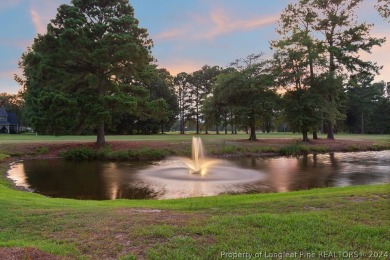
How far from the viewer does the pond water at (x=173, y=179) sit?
51.8ft

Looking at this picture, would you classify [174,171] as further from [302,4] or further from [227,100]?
[302,4]

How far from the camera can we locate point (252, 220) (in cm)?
700

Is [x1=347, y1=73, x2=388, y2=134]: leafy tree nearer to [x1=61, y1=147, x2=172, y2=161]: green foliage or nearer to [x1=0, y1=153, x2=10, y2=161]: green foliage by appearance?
[x1=61, y1=147, x2=172, y2=161]: green foliage

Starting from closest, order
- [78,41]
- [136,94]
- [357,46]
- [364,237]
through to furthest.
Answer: [364,237]
[78,41]
[136,94]
[357,46]

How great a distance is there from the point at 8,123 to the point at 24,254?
9418 centimetres

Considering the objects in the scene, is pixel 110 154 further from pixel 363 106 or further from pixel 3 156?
pixel 363 106

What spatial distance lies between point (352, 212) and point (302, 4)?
4465 cm

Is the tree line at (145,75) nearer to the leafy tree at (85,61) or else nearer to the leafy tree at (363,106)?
the leafy tree at (85,61)

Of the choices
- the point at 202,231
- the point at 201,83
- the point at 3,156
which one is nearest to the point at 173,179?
the point at 202,231

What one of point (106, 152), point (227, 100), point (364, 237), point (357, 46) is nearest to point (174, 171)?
point (106, 152)

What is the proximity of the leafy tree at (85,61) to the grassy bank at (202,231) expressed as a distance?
2228 cm

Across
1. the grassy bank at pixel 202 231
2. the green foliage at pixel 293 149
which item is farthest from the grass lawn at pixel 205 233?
the green foliage at pixel 293 149

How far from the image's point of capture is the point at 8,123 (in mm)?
88438

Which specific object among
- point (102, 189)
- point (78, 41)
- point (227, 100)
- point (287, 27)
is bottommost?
point (102, 189)
